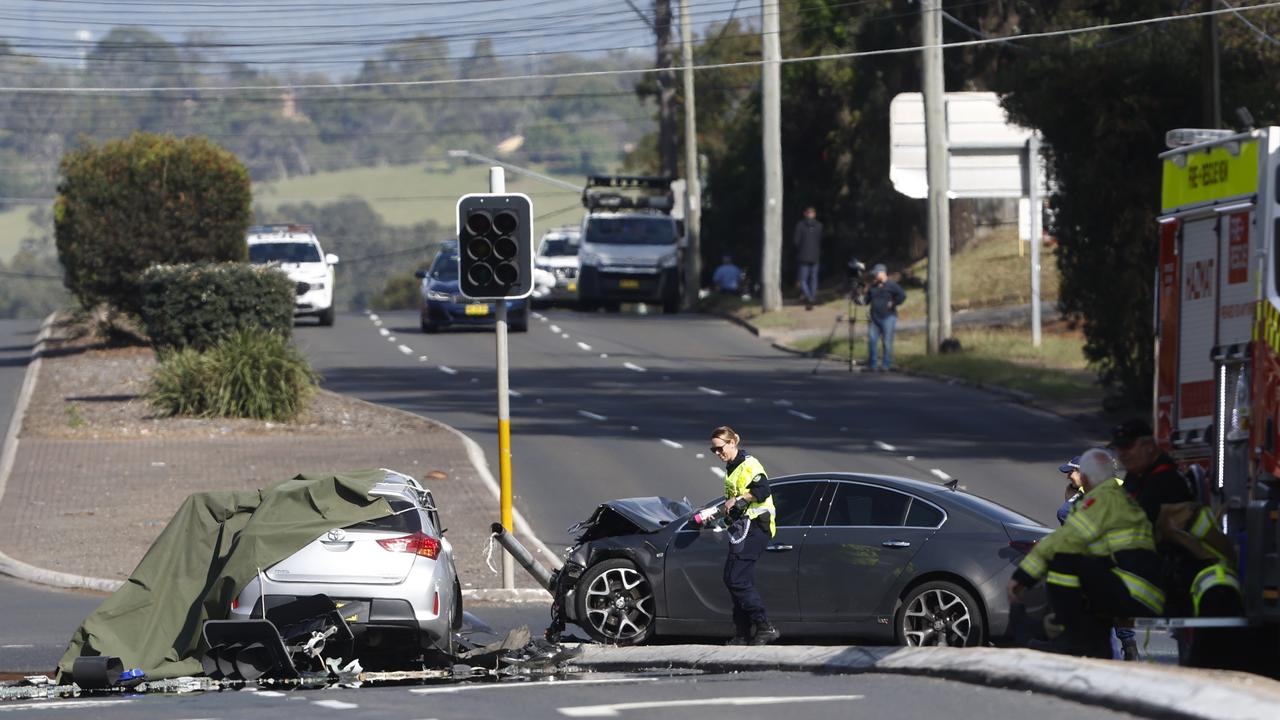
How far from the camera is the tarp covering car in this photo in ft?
41.5

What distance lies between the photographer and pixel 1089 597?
1041 cm

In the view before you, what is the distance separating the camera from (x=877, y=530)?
43.3 feet

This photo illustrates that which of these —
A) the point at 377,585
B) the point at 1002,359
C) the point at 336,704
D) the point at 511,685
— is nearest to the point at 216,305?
the point at 1002,359

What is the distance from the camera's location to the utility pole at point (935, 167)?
3397 cm

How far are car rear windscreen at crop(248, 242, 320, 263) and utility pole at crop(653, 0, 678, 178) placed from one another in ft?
40.0

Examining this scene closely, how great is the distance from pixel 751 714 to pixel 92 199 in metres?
26.7

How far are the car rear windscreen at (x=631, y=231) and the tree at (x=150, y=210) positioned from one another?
13957mm

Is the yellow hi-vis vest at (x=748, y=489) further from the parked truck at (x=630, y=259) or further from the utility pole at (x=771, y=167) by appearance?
the parked truck at (x=630, y=259)

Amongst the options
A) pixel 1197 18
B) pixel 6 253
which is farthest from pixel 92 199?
pixel 6 253

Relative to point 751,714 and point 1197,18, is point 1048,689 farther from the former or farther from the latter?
point 1197,18

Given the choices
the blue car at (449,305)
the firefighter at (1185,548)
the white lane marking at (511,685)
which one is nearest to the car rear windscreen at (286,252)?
the blue car at (449,305)

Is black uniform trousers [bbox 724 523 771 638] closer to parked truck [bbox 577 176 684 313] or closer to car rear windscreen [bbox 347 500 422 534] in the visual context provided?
car rear windscreen [bbox 347 500 422 534]

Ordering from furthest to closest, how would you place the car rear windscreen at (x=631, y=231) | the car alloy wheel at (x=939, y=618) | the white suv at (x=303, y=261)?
1. the car rear windscreen at (x=631, y=231)
2. the white suv at (x=303, y=261)
3. the car alloy wheel at (x=939, y=618)

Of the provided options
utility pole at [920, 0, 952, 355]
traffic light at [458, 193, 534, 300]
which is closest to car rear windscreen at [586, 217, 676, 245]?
utility pole at [920, 0, 952, 355]
